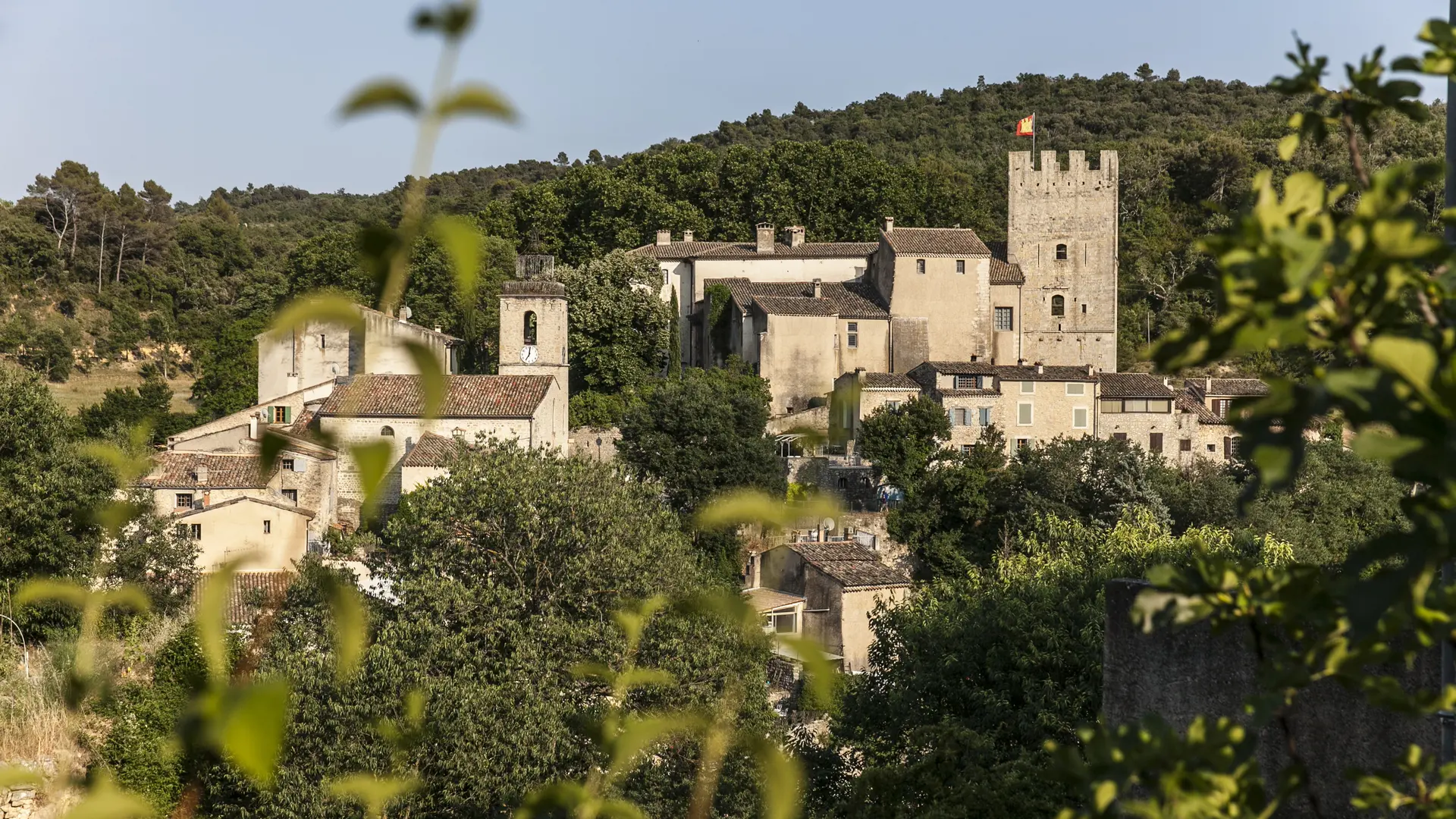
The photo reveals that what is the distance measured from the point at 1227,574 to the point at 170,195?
72.8 meters

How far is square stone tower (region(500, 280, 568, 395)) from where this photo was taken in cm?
3584

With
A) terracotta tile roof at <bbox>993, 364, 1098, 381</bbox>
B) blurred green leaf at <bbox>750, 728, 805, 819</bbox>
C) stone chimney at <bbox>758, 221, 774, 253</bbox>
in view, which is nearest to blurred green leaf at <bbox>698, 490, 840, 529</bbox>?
blurred green leaf at <bbox>750, 728, 805, 819</bbox>

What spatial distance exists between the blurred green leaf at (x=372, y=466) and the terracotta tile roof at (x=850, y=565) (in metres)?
27.5

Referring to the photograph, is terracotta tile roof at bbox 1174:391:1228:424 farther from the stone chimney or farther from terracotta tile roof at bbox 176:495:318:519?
terracotta tile roof at bbox 176:495:318:519

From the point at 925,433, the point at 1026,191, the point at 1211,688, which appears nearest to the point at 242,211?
the point at 1026,191

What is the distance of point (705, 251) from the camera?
4619 centimetres

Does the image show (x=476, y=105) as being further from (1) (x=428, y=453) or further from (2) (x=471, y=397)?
(2) (x=471, y=397)

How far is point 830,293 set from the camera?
42.7m

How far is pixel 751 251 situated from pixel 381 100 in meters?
44.3

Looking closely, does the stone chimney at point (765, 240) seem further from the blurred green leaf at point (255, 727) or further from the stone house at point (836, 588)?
the blurred green leaf at point (255, 727)

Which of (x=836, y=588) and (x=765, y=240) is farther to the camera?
(x=765, y=240)

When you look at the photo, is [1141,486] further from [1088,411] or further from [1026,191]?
[1026,191]

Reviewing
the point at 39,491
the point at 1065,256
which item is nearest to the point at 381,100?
the point at 39,491

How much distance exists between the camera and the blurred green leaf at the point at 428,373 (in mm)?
1497
